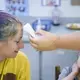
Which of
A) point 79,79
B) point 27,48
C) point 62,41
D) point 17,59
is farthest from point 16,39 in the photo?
point 27,48

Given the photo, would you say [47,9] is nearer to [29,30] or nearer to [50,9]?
[50,9]

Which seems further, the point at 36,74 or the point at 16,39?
the point at 36,74

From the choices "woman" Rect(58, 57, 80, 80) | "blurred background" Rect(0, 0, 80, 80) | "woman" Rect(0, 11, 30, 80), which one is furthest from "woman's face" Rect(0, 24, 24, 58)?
"blurred background" Rect(0, 0, 80, 80)

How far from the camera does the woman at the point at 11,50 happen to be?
1.35 m

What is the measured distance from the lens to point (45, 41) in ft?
3.88

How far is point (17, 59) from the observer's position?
5.05 feet

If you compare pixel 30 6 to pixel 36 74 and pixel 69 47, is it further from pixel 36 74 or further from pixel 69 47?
pixel 69 47

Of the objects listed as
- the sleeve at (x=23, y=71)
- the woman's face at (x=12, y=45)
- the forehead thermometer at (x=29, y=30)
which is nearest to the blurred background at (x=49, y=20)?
the sleeve at (x=23, y=71)

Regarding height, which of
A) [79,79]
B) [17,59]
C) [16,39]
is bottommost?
[79,79]

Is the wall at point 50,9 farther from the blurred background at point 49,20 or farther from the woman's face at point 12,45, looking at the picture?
the woman's face at point 12,45

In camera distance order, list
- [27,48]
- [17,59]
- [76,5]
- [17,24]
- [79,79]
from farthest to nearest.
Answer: [76,5], [27,48], [79,79], [17,59], [17,24]

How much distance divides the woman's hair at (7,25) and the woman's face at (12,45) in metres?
0.03

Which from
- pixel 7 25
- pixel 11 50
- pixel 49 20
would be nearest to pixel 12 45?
pixel 11 50

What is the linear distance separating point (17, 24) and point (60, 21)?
1.53 meters
